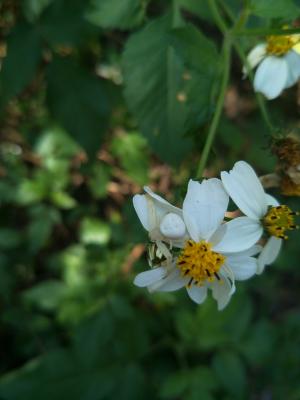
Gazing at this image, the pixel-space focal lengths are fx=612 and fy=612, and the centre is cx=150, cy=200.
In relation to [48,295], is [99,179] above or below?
above

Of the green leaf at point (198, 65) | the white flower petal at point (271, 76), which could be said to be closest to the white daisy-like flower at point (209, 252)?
the green leaf at point (198, 65)

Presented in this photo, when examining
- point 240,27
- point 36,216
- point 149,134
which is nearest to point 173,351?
point 36,216

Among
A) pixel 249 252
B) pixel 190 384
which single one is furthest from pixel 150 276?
pixel 190 384

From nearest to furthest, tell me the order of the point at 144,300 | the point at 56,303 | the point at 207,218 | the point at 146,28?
the point at 207,218 → the point at 146,28 → the point at 56,303 → the point at 144,300

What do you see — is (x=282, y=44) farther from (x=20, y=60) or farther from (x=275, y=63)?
(x=20, y=60)

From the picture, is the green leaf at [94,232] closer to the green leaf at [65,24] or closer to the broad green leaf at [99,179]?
the broad green leaf at [99,179]

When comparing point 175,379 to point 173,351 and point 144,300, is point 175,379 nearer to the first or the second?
point 173,351
